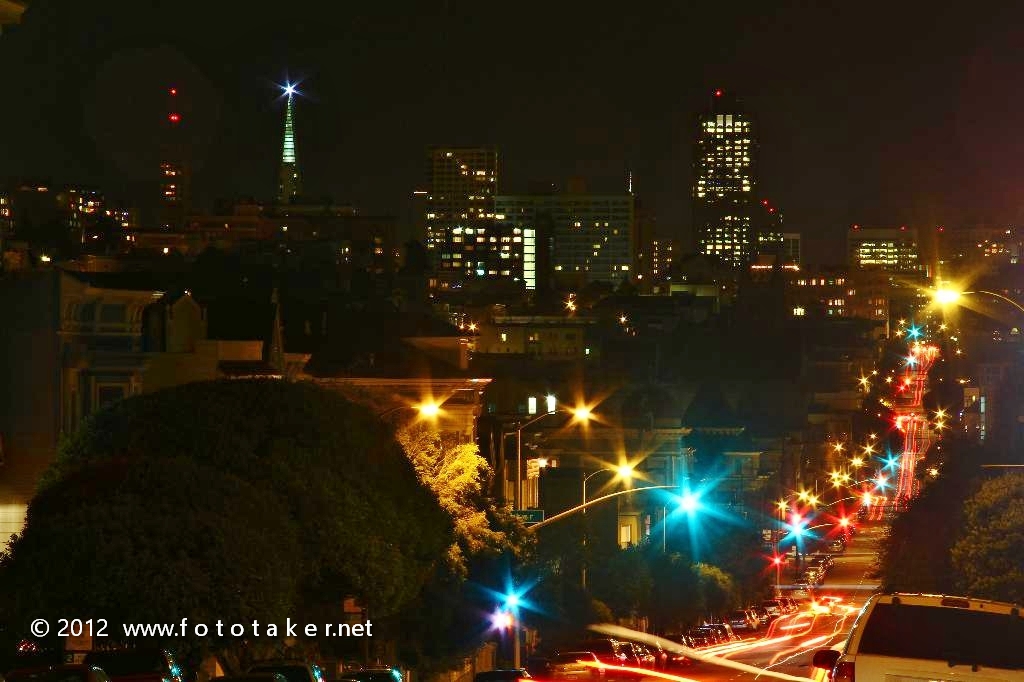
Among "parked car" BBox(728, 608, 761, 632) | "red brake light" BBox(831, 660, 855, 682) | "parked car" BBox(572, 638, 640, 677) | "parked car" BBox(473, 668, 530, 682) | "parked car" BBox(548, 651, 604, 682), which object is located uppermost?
"red brake light" BBox(831, 660, 855, 682)

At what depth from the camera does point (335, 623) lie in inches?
1793

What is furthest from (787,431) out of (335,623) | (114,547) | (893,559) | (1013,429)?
(114,547)

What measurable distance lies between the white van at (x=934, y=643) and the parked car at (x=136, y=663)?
1294 centimetres

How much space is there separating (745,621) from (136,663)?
65.3 metres

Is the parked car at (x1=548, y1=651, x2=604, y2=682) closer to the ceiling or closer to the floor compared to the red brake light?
closer to the floor

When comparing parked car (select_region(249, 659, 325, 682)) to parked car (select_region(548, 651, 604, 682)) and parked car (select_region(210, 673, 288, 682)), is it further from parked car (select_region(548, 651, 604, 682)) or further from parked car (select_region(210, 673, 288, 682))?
parked car (select_region(548, 651, 604, 682))

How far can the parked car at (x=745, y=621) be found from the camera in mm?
93938

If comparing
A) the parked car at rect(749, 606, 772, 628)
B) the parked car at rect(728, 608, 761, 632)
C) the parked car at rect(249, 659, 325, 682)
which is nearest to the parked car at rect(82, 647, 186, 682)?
the parked car at rect(249, 659, 325, 682)

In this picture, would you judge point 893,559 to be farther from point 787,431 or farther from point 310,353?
point 787,431

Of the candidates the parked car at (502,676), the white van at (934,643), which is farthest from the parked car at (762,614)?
the white van at (934,643)

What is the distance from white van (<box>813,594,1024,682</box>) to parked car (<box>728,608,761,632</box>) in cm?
7195

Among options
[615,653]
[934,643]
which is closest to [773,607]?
[615,653]

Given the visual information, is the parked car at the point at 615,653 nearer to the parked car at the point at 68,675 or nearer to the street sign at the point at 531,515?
the street sign at the point at 531,515

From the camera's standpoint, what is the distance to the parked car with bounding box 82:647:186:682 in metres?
32.0
